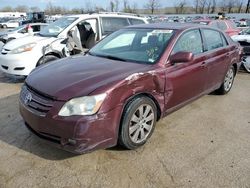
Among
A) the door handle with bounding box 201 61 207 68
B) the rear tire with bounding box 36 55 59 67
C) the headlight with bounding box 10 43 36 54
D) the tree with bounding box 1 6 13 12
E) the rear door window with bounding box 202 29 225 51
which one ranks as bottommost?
the tree with bounding box 1 6 13 12

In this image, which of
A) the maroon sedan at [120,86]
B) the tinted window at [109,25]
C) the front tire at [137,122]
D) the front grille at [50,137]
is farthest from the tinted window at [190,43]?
the tinted window at [109,25]

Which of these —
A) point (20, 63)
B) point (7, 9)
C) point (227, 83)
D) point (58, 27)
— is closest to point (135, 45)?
point (227, 83)

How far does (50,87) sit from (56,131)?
1.73ft

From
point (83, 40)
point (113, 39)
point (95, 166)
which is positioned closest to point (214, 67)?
point (113, 39)

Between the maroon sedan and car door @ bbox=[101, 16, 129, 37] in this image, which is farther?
car door @ bbox=[101, 16, 129, 37]

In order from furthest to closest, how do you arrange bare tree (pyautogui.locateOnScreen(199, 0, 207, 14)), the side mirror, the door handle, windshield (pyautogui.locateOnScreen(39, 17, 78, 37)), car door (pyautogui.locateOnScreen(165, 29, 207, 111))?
bare tree (pyautogui.locateOnScreen(199, 0, 207, 14)) < windshield (pyautogui.locateOnScreen(39, 17, 78, 37)) < the door handle < car door (pyautogui.locateOnScreen(165, 29, 207, 111)) < the side mirror

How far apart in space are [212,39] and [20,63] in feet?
13.7

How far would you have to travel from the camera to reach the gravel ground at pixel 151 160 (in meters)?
2.88

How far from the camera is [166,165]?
3168 mm

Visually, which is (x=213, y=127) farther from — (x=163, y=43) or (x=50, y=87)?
(x=50, y=87)

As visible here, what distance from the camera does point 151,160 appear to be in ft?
10.7

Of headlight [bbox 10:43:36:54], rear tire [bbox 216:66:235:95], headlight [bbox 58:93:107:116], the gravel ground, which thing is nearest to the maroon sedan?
headlight [bbox 58:93:107:116]

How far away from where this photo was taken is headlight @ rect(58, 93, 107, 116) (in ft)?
9.36

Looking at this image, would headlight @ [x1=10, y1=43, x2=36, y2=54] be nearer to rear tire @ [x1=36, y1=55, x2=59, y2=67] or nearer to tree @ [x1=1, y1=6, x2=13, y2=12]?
rear tire @ [x1=36, y1=55, x2=59, y2=67]
